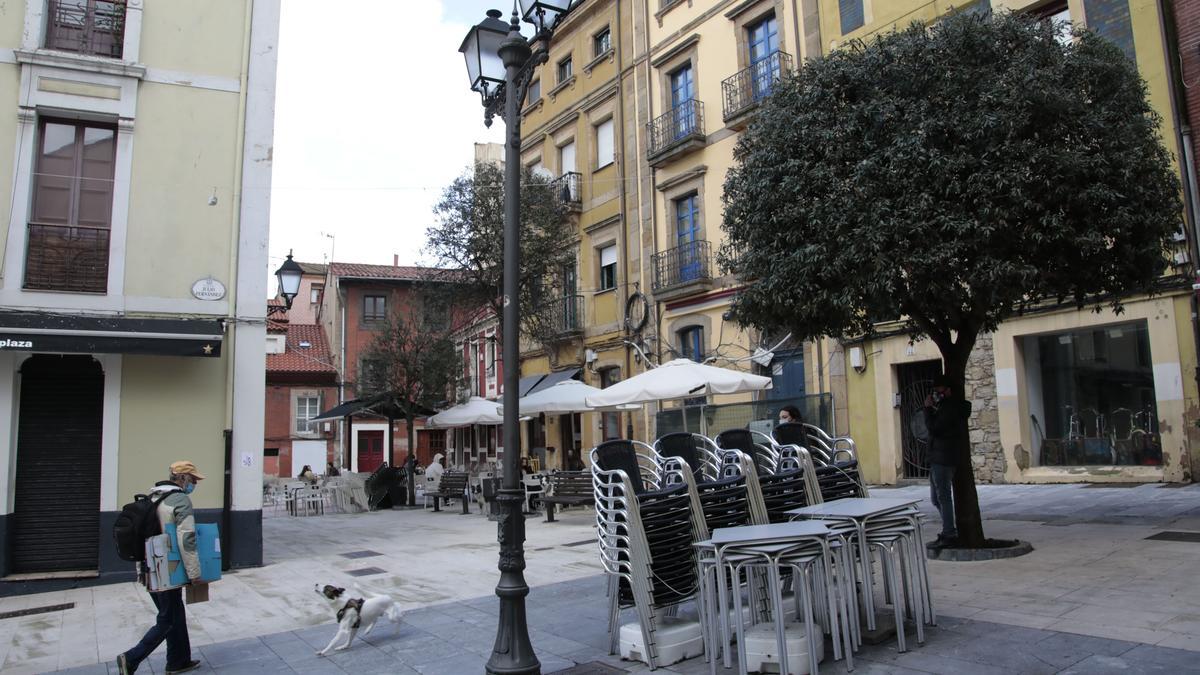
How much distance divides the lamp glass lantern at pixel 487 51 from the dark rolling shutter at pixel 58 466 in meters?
7.36

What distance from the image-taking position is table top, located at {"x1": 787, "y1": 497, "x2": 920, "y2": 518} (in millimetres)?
4828

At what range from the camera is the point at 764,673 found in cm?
466

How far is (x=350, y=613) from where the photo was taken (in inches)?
239

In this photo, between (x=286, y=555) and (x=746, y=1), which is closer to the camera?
(x=286, y=555)

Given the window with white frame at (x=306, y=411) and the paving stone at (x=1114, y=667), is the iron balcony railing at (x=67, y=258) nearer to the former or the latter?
the paving stone at (x=1114, y=667)

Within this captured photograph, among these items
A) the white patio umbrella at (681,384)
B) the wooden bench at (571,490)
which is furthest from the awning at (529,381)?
the white patio umbrella at (681,384)

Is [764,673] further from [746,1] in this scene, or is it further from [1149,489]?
[746,1]

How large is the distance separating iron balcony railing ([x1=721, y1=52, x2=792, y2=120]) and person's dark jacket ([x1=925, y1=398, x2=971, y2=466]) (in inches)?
432

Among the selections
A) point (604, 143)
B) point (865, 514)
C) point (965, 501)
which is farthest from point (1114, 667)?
point (604, 143)

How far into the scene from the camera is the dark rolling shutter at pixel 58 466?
9758mm

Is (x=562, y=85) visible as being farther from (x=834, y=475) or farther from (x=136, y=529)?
(x=136, y=529)

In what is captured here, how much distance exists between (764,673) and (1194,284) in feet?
34.6

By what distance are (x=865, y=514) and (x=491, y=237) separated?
14.5 m

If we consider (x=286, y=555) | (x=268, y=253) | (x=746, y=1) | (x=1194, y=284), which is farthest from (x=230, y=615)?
(x=746, y=1)
